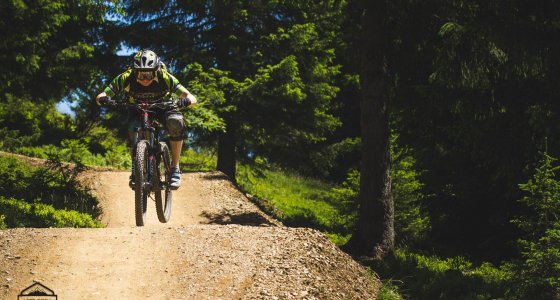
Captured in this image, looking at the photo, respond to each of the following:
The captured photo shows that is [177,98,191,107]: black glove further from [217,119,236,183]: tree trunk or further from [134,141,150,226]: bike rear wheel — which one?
[217,119,236,183]: tree trunk

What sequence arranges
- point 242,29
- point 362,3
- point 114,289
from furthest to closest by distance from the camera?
point 242,29
point 362,3
point 114,289

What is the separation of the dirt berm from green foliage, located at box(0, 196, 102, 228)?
2.31m

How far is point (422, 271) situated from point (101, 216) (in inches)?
256

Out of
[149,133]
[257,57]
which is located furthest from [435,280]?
[257,57]

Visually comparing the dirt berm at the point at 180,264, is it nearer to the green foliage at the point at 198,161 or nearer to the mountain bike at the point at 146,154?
the mountain bike at the point at 146,154

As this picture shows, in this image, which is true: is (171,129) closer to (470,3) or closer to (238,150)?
(470,3)

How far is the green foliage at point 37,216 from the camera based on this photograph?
9727mm

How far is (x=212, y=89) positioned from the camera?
15062 millimetres

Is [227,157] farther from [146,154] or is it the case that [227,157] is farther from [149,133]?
[146,154]

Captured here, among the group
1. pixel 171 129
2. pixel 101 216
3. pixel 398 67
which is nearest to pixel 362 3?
pixel 398 67

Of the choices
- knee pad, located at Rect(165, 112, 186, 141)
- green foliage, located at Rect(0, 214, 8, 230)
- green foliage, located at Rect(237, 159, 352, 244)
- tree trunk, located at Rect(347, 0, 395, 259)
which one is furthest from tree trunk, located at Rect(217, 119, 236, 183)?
knee pad, located at Rect(165, 112, 186, 141)

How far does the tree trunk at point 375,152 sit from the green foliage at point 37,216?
4910 millimetres

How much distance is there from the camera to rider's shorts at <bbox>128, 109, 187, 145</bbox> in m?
8.30

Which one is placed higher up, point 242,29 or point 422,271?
point 242,29
